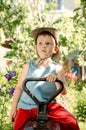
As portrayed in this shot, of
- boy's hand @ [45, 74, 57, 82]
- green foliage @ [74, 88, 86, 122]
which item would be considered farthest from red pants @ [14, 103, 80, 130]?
green foliage @ [74, 88, 86, 122]

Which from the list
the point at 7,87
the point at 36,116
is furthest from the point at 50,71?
the point at 7,87

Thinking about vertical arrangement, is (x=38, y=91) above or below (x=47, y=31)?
below

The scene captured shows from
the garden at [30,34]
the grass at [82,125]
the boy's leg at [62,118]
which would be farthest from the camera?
the garden at [30,34]

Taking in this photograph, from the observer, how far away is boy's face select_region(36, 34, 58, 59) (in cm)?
463

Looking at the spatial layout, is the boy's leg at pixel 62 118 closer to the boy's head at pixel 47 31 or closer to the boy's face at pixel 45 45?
the boy's face at pixel 45 45

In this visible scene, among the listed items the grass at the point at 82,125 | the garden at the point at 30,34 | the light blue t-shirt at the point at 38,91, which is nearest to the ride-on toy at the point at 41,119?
the light blue t-shirt at the point at 38,91

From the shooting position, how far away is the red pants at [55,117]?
426 centimetres

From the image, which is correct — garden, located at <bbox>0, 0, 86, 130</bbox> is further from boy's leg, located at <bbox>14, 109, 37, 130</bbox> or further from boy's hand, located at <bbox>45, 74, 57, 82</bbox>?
boy's hand, located at <bbox>45, 74, 57, 82</bbox>

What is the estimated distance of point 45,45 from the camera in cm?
462

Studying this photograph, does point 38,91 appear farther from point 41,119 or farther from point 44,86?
point 41,119

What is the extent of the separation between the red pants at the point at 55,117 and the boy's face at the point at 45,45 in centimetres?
50

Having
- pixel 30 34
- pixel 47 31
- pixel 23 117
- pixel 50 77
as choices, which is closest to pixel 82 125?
Result: pixel 30 34

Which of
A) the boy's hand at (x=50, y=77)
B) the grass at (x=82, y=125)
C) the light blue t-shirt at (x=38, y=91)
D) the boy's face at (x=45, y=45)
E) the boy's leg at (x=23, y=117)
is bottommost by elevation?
the grass at (x=82, y=125)

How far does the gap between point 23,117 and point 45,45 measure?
2.36ft
